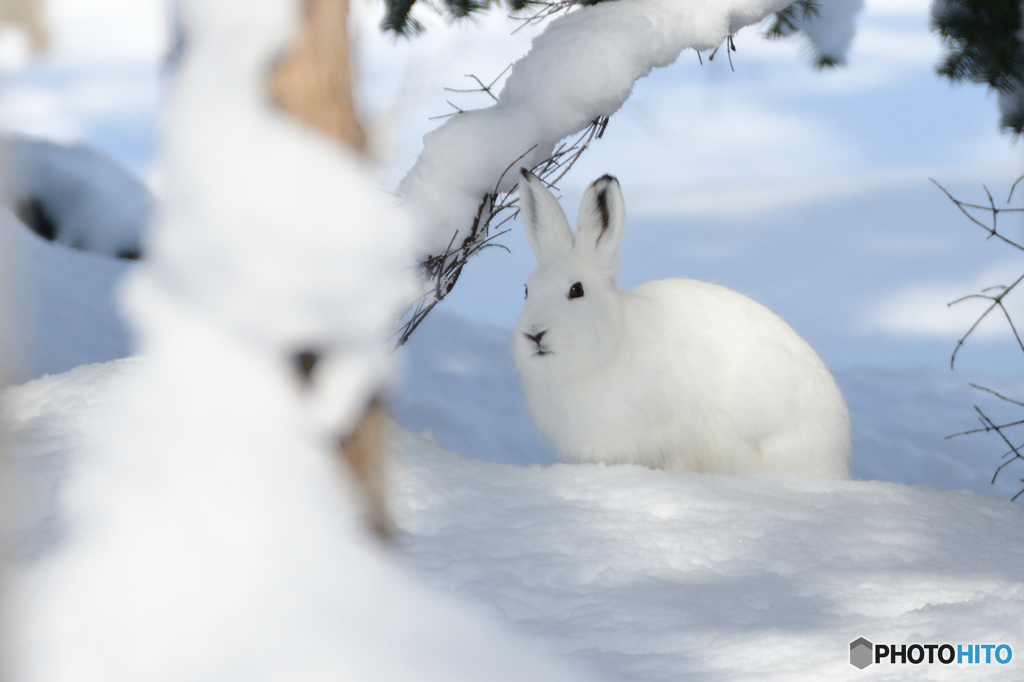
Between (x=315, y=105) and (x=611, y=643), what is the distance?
4.12 ft

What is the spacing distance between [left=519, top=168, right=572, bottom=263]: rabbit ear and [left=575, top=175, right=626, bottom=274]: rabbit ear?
56 mm

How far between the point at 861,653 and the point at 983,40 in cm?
424

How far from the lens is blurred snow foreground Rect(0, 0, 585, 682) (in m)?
1.74

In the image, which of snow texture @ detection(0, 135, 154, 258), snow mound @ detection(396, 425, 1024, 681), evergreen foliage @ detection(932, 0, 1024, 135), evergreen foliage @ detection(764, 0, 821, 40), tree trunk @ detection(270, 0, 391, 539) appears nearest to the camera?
snow mound @ detection(396, 425, 1024, 681)

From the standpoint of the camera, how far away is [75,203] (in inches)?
282

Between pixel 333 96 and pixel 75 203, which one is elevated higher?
pixel 75 203

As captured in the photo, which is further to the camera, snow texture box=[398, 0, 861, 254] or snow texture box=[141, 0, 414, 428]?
snow texture box=[398, 0, 861, 254]

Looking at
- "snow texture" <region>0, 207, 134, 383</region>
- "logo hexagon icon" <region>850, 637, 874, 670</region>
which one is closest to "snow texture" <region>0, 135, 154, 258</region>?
"snow texture" <region>0, 207, 134, 383</region>

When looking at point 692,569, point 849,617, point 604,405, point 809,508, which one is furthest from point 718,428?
point 849,617

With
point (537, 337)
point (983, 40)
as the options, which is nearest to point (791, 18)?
point (983, 40)

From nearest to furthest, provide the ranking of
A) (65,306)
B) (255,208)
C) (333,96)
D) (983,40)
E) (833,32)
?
(255,208)
(333,96)
(983,40)
(833,32)
(65,306)

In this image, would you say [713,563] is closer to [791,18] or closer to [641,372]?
[641,372]

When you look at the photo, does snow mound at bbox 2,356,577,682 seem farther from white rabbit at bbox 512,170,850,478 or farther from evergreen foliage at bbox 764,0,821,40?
evergreen foliage at bbox 764,0,821,40

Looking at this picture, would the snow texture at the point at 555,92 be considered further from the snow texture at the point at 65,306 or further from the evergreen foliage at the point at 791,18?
the snow texture at the point at 65,306
